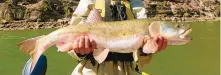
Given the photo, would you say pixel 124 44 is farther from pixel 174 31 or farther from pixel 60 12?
pixel 60 12

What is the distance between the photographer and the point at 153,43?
Answer: 2834 mm

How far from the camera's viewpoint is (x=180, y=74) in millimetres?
9672

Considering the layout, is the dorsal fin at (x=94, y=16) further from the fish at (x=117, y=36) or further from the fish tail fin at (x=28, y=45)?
the fish tail fin at (x=28, y=45)

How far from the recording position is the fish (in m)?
2.84

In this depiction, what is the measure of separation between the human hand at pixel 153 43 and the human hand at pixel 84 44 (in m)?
0.36

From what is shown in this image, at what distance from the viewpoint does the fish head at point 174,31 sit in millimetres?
2824

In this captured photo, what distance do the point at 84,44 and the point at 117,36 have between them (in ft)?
0.75

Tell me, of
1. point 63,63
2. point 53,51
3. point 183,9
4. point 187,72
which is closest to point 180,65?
point 187,72

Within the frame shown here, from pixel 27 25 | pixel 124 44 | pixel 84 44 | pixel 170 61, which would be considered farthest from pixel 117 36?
pixel 27 25

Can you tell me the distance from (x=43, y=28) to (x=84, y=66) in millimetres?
22368

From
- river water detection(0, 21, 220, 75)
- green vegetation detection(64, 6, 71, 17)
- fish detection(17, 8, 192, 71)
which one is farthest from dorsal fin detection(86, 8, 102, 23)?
green vegetation detection(64, 6, 71, 17)

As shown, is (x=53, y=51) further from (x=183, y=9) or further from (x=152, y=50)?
(x=183, y=9)

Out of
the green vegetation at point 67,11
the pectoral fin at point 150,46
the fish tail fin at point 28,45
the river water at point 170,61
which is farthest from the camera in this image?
the green vegetation at point 67,11

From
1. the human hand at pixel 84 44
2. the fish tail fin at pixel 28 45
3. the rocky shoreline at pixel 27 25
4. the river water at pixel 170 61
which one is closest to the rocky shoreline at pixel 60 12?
the rocky shoreline at pixel 27 25
